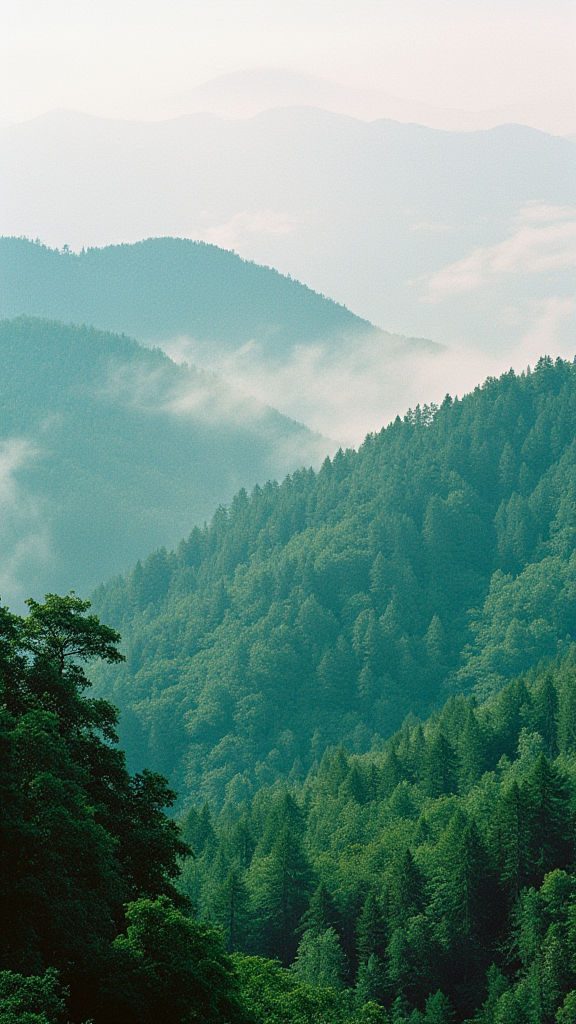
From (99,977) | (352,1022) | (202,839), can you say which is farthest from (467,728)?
(99,977)

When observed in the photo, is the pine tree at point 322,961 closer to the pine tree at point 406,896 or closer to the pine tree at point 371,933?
the pine tree at point 371,933

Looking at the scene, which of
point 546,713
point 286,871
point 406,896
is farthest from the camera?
point 546,713

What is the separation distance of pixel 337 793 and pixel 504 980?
49.1 m

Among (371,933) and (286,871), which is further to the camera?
(286,871)

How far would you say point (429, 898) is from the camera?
87.4m

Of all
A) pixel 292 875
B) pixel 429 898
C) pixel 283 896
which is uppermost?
pixel 292 875

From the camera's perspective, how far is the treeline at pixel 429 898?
7975cm

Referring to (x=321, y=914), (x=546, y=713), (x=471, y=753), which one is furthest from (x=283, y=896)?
(x=546, y=713)

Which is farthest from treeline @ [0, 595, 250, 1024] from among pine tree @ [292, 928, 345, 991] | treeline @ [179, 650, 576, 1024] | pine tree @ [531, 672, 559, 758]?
pine tree @ [531, 672, 559, 758]

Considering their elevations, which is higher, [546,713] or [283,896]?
[546,713]

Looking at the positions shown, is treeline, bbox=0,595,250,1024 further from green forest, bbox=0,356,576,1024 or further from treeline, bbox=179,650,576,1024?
treeline, bbox=179,650,576,1024

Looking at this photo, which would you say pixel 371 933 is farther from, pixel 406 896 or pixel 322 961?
pixel 322 961

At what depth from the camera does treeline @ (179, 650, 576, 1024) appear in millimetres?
79750

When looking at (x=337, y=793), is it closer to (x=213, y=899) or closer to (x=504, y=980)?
(x=213, y=899)
